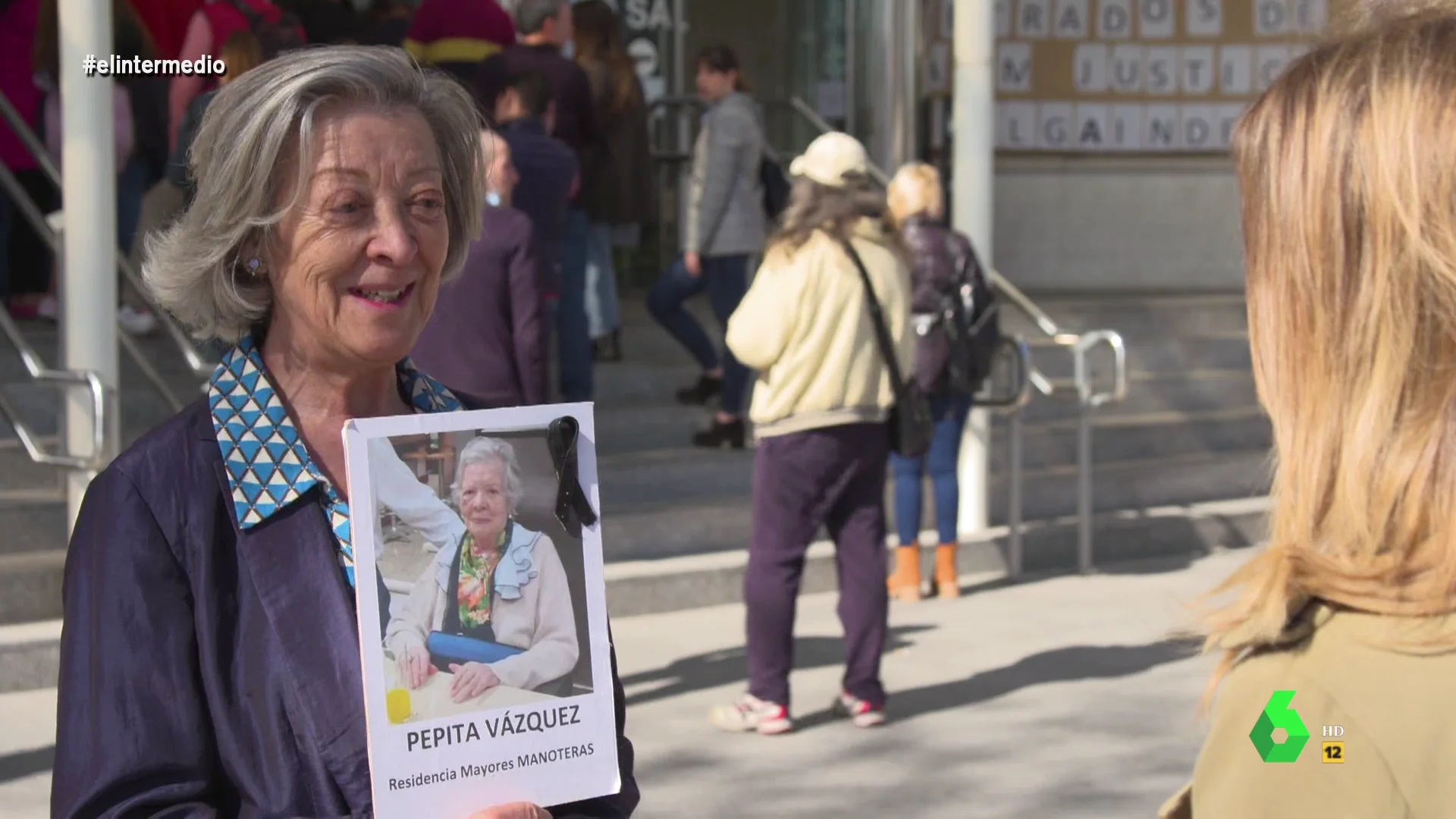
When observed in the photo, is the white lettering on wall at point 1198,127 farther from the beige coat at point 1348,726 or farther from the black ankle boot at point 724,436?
the beige coat at point 1348,726

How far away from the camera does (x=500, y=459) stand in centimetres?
203

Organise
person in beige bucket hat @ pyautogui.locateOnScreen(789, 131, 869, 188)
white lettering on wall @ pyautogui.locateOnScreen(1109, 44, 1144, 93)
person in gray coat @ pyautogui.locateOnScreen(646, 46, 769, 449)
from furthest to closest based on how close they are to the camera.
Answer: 1. white lettering on wall @ pyautogui.locateOnScreen(1109, 44, 1144, 93)
2. person in gray coat @ pyautogui.locateOnScreen(646, 46, 769, 449)
3. person in beige bucket hat @ pyautogui.locateOnScreen(789, 131, 869, 188)

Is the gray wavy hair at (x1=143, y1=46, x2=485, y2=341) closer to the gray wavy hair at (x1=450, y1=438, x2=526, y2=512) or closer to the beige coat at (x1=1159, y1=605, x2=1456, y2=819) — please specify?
the gray wavy hair at (x1=450, y1=438, x2=526, y2=512)

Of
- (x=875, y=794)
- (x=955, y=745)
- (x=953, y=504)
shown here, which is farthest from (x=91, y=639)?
(x=953, y=504)

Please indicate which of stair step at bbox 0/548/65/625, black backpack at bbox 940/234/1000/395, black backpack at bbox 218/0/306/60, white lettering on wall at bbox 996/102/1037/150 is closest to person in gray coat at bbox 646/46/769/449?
black backpack at bbox 940/234/1000/395

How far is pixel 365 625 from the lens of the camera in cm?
194

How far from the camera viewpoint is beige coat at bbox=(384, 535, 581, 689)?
1959mm

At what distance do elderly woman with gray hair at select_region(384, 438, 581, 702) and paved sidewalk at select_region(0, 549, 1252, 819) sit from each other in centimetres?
321

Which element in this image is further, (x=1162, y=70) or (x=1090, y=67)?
(x=1162, y=70)

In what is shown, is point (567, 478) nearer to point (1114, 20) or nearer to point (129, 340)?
point (129, 340)

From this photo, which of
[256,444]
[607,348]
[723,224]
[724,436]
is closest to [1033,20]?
[607,348]

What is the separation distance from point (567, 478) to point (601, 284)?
25.5 feet

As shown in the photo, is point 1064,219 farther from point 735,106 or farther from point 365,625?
point 365,625

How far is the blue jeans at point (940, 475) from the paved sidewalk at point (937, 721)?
358 millimetres
